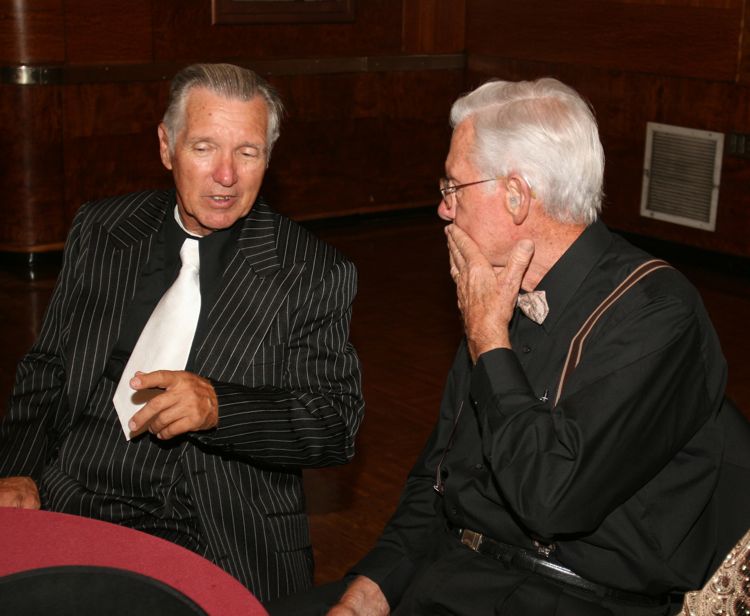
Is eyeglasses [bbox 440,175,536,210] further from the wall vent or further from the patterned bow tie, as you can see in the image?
the wall vent

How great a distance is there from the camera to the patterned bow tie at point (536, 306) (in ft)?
6.23

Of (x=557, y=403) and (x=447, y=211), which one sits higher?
(x=447, y=211)

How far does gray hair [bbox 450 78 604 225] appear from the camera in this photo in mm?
1869

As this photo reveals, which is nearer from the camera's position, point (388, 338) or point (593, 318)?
point (593, 318)

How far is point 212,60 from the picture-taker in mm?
6582

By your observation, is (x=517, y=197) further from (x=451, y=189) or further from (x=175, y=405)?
(x=175, y=405)

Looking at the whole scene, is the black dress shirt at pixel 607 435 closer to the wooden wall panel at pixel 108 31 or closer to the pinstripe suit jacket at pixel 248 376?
the pinstripe suit jacket at pixel 248 376

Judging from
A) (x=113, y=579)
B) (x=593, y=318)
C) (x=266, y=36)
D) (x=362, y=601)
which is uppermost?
(x=266, y=36)

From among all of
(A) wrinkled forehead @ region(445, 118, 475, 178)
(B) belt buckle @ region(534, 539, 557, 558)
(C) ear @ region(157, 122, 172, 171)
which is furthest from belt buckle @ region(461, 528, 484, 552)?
(C) ear @ region(157, 122, 172, 171)

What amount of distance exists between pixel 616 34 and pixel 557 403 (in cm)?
524

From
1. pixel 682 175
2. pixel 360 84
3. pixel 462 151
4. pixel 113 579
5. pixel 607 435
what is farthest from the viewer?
pixel 360 84

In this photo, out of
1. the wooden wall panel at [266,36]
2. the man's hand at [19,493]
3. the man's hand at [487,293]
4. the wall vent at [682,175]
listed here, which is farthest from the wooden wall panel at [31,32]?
the man's hand at [487,293]

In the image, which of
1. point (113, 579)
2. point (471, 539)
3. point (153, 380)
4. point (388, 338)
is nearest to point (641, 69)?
point (388, 338)

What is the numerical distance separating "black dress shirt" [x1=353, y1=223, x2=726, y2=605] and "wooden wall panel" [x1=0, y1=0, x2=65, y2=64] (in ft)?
15.4
